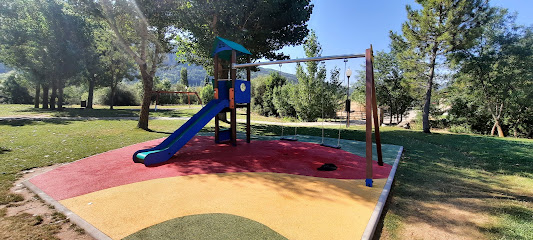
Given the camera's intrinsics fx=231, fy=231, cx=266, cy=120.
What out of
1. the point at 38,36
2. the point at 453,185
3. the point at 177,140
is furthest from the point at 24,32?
the point at 453,185

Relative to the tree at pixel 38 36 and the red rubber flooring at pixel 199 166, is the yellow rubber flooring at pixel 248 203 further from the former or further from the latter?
the tree at pixel 38 36

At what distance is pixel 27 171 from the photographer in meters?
5.35

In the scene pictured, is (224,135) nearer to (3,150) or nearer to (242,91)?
(242,91)

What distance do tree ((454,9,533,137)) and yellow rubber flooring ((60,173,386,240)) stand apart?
14.5 meters

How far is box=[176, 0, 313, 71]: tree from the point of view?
1112cm

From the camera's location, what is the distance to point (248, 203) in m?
3.67

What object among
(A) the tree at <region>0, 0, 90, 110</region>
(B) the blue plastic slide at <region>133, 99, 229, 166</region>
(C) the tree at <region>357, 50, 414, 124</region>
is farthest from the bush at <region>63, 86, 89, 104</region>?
(C) the tree at <region>357, 50, 414, 124</region>

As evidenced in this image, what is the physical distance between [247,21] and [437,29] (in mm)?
10175

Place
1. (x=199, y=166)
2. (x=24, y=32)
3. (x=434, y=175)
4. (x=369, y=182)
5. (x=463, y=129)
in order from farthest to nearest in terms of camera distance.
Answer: (x=463, y=129) < (x=24, y=32) < (x=199, y=166) < (x=434, y=175) < (x=369, y=182)

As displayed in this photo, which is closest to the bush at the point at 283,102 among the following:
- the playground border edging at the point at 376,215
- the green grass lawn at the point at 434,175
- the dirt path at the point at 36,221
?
the green grass lawn at the point at 434,175

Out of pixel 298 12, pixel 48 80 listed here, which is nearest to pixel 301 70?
pixel 298 12

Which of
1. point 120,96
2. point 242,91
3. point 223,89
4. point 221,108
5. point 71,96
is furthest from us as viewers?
point 71,96

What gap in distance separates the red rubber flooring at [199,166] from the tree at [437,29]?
9.77m

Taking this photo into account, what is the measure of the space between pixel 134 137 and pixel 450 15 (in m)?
16.3
